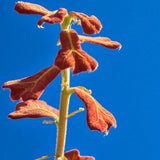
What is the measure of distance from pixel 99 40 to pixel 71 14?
104 mm

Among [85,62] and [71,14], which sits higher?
[71,14]

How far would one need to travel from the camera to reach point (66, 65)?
0.55 m

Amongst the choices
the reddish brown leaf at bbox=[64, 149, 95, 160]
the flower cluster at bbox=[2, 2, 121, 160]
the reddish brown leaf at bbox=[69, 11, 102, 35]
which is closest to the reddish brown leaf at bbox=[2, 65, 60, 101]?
the flower cluster at bbox=[2, 2, 121, 160]

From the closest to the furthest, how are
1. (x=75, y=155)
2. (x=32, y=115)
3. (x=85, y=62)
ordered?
(x=85, y=62), (x=32, y=115), (x=75, y=155)

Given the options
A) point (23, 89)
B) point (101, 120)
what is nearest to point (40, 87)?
point (23, 89)

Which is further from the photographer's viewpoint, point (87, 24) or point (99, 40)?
point (99, 40)

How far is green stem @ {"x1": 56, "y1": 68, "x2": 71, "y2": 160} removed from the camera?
69 centimetres

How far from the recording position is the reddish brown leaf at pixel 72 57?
55cm

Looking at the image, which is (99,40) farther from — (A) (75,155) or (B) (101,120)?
(A) (75,155)

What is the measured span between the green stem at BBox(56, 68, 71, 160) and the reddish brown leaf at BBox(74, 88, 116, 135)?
0.04 metres

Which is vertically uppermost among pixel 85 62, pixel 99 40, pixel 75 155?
pixel 99 40

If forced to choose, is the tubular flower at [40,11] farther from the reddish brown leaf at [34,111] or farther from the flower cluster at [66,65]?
the reddish brown leaf at [34,111]

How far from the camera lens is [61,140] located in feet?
2.33

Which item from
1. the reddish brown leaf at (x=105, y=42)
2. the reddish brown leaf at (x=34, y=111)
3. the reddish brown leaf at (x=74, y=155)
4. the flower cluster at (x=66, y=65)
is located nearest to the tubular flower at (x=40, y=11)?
the flower cluster at (x=66, y=65)
